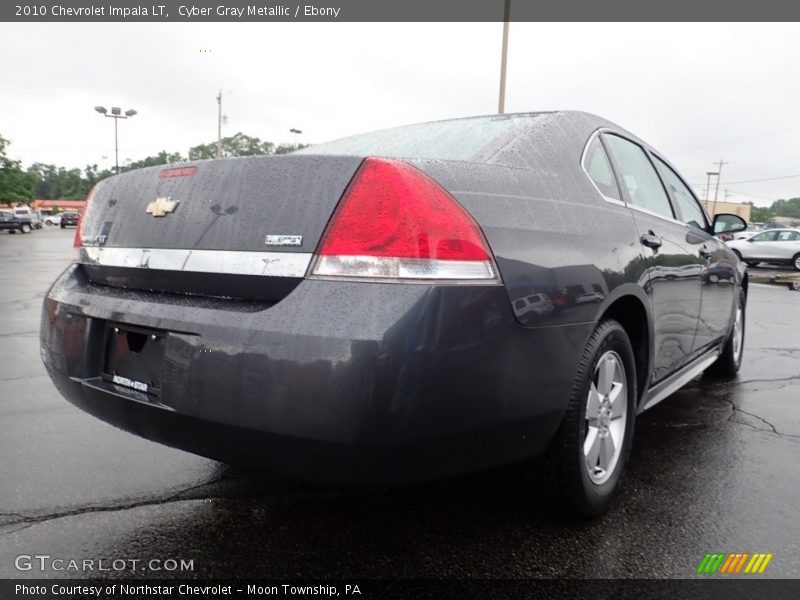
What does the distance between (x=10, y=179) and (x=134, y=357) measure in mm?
61792

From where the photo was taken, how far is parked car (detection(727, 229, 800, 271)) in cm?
2345

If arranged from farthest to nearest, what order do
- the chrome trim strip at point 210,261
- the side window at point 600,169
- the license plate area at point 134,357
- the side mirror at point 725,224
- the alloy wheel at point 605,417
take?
1. the side mirror at point 725,224
2. the side window at point 600,169
3. the alloy wheel at point 605,417
4. the license plate area at point 134,357
5. the chrome trim strip at point 210,261

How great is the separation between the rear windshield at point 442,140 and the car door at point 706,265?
4.67 feet

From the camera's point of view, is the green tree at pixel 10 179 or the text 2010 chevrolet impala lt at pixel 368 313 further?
the green tree at pixel 10 179

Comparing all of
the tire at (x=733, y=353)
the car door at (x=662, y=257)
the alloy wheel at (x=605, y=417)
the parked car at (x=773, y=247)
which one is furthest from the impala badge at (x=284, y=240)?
the parked car at (x=773, y=247)

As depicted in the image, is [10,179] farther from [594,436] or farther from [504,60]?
[594,436]

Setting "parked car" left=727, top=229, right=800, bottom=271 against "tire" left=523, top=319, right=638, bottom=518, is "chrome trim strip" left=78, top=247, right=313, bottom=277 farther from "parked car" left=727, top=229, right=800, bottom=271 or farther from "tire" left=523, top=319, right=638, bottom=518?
"parked car" left=727, top=229, right=800, bottom=271

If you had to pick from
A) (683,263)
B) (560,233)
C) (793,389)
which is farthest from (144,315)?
(793,389)

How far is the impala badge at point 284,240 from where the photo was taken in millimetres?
1803

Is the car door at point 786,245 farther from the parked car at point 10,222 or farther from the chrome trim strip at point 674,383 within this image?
the parked car at point 10,222

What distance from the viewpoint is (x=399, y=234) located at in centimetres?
174

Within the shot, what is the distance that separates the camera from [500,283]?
1.82m

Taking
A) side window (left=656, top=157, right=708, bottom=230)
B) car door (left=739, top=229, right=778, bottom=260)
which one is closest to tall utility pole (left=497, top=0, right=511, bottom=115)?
side window (left=656, top=157, right=708, bottom=230)

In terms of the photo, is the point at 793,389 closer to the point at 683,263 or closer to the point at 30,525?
the point at 683,263
